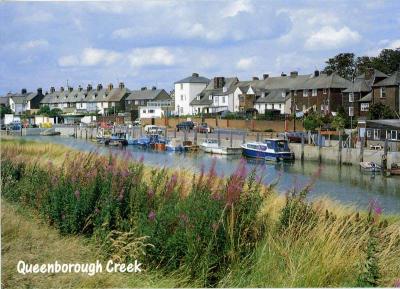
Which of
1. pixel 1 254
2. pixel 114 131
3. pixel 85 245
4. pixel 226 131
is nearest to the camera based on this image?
pixel 1 254

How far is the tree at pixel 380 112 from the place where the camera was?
143ft

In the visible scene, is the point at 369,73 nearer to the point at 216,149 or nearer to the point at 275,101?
the point at 275,101

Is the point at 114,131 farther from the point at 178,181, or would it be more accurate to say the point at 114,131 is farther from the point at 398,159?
the point at 178,181

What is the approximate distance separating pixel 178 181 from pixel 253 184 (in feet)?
3.82

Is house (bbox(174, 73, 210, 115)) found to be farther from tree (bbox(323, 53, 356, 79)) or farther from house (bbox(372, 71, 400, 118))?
tree (bbox(323, 53, 356, 79))

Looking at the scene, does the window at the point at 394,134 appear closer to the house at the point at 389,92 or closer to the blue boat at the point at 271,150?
the house at the point at 389,92

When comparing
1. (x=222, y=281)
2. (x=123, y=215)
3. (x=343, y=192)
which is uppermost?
(x=123, y=215)

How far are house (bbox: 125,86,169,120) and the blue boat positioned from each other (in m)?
7.00

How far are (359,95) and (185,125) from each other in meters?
17.0

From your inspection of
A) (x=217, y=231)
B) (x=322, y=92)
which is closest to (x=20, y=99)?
(x=217, y=231)

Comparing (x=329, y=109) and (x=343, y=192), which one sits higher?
(x=329, y=109)

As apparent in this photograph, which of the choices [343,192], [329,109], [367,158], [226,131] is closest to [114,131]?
[226,131]

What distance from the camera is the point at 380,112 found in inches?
1763

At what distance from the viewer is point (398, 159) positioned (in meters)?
34.1
